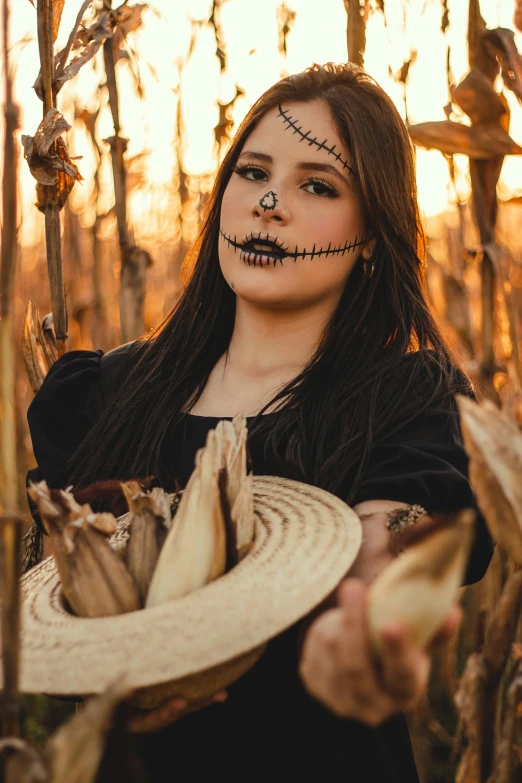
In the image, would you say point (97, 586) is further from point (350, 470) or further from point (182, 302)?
point (182, 302)

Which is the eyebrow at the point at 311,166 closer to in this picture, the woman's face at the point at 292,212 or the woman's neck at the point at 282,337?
the woman's face at the point at 292,212

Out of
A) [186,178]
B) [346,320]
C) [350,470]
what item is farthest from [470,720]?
[186,178]

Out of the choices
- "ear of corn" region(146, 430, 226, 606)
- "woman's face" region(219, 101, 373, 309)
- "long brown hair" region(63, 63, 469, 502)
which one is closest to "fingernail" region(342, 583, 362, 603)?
"ear of corn" region(146, 430, 226, 606)

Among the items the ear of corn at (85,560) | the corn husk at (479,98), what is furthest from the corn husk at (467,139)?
the ear of corn at (85,560)

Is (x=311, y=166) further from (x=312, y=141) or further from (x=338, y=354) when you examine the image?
(x=338, y=354)

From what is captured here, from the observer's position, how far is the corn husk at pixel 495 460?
0.57 m

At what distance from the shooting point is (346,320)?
1309mm

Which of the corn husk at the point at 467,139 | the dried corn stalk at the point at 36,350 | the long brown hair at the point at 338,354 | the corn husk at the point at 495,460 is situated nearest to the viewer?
the corn husk at the point at 495,460

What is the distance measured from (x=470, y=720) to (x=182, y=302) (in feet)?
2.97

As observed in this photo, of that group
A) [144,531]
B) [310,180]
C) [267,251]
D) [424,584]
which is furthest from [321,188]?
[424,584]

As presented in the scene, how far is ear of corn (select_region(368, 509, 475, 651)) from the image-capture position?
18.1 inches

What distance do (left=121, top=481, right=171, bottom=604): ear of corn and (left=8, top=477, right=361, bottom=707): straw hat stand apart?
0.08m

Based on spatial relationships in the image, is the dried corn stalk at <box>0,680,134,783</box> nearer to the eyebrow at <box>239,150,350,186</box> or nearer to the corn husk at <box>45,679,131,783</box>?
the corn husk at <box>45,679,131,783</box>

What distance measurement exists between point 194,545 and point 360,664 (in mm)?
278
